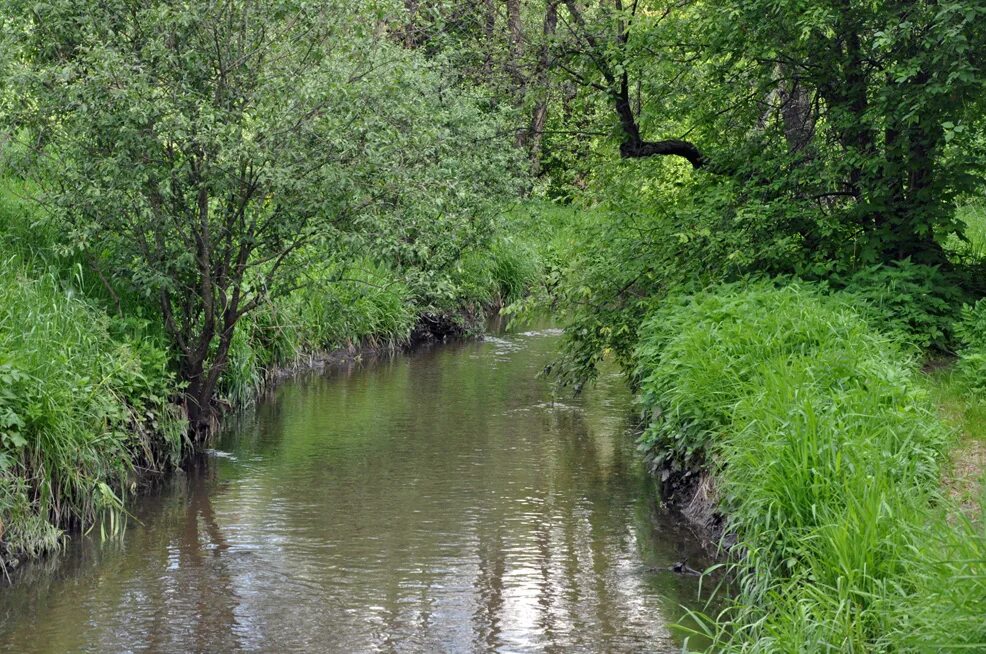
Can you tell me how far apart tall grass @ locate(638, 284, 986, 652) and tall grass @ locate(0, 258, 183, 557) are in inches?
172

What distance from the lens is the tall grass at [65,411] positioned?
7621 mm

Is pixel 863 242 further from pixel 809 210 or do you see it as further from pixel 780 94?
pixel 780 94

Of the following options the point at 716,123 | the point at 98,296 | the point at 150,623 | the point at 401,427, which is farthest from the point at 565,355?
the point at 150,623

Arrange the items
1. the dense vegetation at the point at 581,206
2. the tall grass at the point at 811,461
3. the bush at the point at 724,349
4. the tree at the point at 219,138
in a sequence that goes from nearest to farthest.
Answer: the tall grass at the point at 811,461, the dense vegetation at the point at 581,206, the bush at the point at 724,349, the tree at the point at 219,138

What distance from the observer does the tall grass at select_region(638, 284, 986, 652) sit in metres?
4.96

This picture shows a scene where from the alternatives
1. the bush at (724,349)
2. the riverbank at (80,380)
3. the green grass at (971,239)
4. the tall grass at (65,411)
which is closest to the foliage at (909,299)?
the bush at (724,349)

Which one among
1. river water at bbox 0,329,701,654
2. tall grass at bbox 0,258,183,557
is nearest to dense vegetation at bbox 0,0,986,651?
tall grass at bbox 0,258,183,557

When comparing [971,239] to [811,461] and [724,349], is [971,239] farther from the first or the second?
[811,461]

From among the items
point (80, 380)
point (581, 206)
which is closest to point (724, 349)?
point (581, 206)

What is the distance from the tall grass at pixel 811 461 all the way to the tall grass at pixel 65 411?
4363 millimetres

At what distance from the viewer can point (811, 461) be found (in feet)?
21.0

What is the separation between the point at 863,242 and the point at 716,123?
8.18 feet

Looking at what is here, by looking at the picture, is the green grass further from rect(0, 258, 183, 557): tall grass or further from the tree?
rect(0, 258, 183, 557): tall grass

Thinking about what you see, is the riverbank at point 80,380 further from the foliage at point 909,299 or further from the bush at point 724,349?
the foliage at point 909,299
